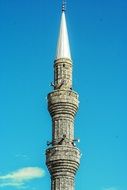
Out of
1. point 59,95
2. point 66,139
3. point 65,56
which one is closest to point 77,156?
point 66,139

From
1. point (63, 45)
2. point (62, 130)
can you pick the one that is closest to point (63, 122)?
point (62, 130)

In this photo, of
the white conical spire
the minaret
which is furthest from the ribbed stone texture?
the white conical spire

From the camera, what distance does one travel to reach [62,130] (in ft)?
180

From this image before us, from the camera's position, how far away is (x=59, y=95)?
185ft

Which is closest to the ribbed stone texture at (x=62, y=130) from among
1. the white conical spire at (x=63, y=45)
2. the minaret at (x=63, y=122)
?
the minaret at (x=63, y=122)

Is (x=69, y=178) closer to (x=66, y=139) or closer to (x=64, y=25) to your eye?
(x=66, y=139)

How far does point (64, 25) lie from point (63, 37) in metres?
1.20

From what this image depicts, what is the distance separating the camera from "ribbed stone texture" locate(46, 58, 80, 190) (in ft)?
175

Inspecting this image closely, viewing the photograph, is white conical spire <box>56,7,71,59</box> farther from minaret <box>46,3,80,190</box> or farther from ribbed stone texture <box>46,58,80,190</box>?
ribbed stone texture <box>46,58,80,190</box>

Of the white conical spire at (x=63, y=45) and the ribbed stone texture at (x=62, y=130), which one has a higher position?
the white conical spire at (x=63, y=45)

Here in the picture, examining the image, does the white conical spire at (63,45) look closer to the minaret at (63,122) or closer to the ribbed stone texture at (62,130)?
the minaret at (63,122)

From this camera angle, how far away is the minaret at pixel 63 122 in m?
53.5

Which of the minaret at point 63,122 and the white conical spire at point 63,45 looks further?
the white conical spire at point 63,45

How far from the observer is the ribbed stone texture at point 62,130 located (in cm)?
5344
